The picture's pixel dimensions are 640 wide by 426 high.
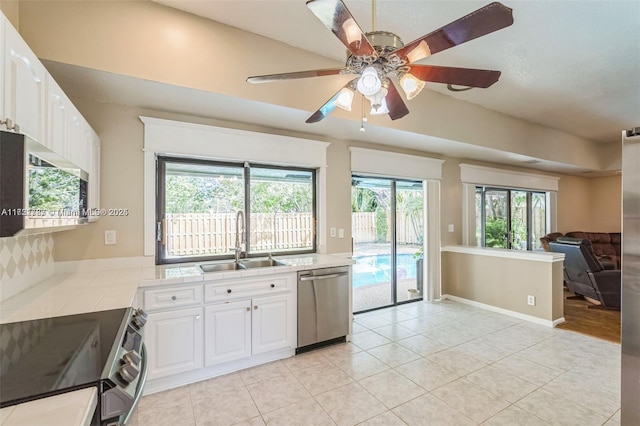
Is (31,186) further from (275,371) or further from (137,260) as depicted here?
(275,371)

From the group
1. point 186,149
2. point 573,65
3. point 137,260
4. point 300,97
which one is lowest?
point 137,260

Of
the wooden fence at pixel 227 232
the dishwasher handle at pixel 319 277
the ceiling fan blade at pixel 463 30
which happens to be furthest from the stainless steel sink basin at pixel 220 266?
the ceiling fan blade at pixel 463 30

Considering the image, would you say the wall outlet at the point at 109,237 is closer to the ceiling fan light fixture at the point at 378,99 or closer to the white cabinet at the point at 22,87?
the white cabinet at the point at 22,87

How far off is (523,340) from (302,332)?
244 cm

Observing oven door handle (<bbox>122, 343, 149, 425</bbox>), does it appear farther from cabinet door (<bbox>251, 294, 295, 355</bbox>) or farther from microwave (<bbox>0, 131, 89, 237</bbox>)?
cabinet door (<bbox>251, 294, 295, 355</bbox>)

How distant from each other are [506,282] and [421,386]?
8.13ft

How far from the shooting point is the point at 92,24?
194 cm

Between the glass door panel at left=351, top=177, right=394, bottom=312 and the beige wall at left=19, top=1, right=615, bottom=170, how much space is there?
1201mm

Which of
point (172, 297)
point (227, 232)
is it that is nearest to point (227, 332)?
point (172, 297)

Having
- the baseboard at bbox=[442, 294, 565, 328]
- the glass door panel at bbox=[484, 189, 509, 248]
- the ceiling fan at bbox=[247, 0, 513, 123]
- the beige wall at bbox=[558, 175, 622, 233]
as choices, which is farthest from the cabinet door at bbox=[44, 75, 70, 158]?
the beige wall at bbox=[558, 175, 622, 233]

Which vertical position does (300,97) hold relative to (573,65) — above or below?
below

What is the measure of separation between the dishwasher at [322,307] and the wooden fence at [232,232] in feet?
2.33

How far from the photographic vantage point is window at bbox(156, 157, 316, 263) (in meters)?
2.88

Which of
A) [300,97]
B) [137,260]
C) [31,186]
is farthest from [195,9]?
[137,260]
